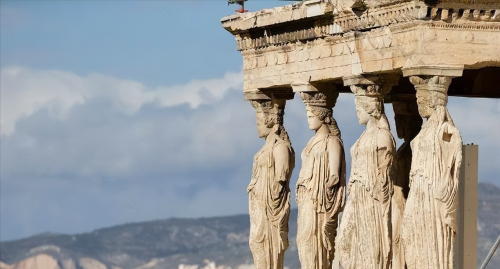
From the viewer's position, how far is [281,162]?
3091 centimetres

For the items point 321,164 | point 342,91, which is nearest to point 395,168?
point 321,164

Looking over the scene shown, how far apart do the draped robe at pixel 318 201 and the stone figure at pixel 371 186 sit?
4.12 ft

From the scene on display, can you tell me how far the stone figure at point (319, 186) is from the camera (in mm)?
29500

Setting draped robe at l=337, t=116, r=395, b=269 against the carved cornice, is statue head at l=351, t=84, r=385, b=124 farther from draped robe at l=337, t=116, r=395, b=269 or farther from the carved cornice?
the carved cornice

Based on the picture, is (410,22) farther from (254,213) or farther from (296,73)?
(254,213)

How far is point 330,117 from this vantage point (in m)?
29.8

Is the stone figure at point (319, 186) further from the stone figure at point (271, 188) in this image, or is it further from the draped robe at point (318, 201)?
the stone figure at point (271, 188)

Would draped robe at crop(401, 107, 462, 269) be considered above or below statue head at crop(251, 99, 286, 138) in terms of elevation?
below

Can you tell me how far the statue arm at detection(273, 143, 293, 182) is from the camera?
30906 millimetres

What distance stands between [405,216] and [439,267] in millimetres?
900

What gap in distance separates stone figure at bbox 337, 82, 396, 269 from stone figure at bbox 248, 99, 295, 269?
2849 millimetres

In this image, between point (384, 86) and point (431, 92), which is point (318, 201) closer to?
point (384, 86)

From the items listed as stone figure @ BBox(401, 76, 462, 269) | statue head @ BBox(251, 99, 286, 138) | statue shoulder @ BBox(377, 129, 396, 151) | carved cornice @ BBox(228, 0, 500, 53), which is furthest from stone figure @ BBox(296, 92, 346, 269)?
stone figure @ BBox(401, 76, 462, 269)

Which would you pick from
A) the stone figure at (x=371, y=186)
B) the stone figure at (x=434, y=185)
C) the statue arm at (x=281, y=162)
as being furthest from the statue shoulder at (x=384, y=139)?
the statue arm at (x=281, y=162)
